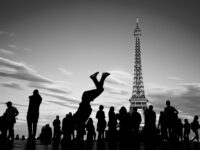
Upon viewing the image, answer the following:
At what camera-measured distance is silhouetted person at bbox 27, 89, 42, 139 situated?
940 cm

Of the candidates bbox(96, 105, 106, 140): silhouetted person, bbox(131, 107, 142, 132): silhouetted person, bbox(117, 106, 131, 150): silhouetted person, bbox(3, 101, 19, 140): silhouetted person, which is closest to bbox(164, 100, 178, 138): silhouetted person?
bbox(131, 107, 142, 132): silhouetted person

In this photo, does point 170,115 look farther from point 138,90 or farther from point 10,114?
point 138,90

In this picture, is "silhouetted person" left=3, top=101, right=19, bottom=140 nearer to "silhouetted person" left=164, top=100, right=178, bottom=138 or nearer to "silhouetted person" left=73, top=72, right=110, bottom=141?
"silhouetted person" left=73, top=72, right=110, bottom=141

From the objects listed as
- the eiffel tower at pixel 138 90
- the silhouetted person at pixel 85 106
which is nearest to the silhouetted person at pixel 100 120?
the silhouetted person at pixel 85 106

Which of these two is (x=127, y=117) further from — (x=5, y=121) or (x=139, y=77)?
(x=139, y=77)

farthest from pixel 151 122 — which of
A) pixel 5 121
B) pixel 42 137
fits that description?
pixel 42 137

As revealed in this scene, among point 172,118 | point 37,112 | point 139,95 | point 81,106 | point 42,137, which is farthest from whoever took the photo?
point 139,95

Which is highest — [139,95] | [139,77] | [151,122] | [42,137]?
[139,77]

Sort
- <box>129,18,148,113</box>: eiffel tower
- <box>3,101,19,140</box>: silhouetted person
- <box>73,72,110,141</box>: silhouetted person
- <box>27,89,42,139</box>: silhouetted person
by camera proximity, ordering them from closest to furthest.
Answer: <box>73,72,110,141</box>: silhouetted person < <box>27,89,42,139</box>: silhouetted person < <box>3,101,19,140</box>: silhouetted person < <box>129,18,148,113</box>: eiffel tower

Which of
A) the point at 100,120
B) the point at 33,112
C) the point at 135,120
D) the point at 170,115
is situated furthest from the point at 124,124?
the point at 33,112

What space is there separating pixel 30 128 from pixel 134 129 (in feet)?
17.2

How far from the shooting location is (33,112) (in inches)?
372

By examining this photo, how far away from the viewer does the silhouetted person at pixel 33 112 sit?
940cm

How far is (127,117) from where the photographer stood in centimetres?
1216
